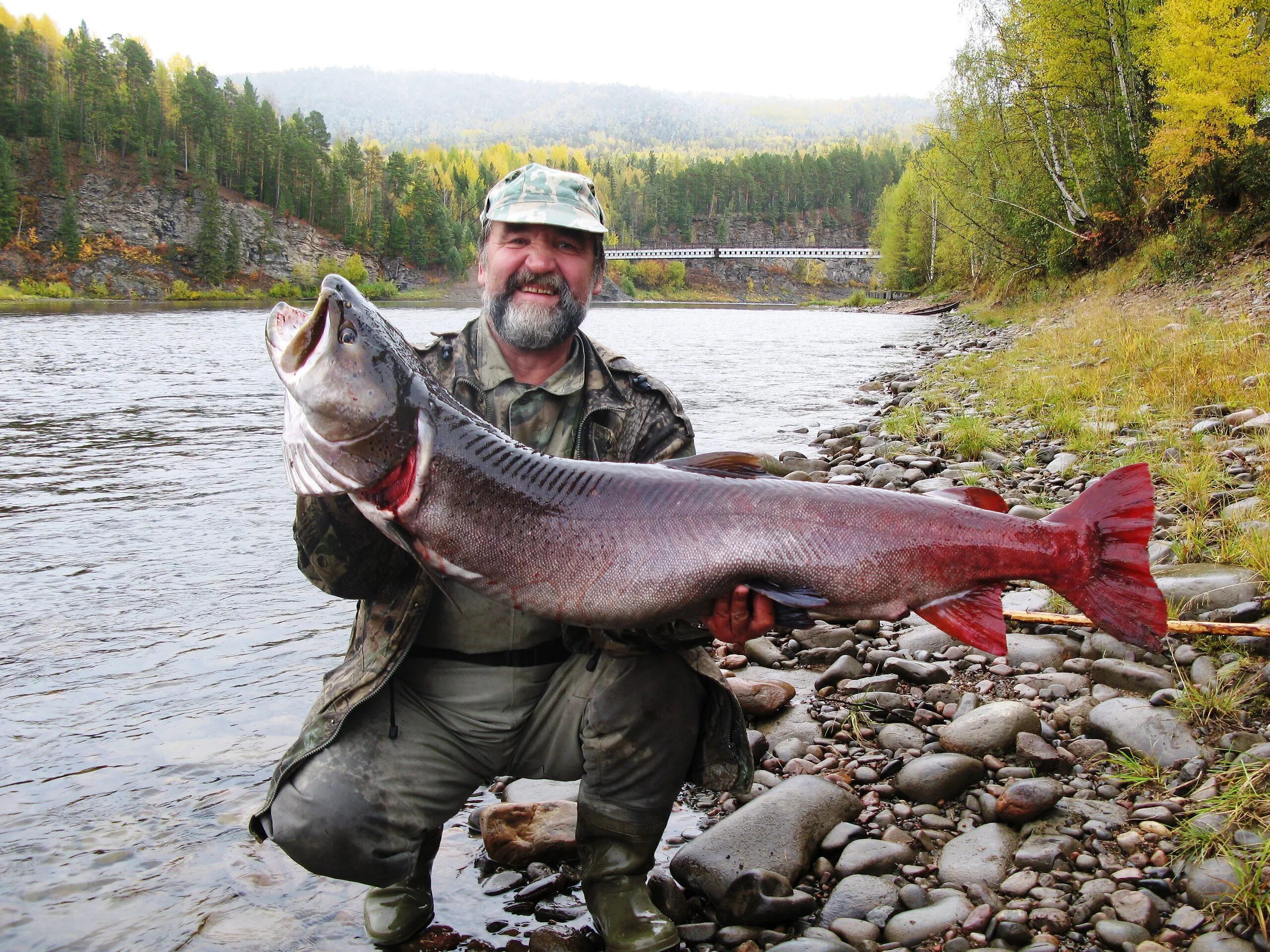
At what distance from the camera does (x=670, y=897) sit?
2.99 m

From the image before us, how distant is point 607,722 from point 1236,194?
2167cm

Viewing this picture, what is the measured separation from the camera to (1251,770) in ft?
9.07

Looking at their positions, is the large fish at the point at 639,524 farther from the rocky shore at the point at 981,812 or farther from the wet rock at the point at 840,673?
the wet rock at the point at 840,673

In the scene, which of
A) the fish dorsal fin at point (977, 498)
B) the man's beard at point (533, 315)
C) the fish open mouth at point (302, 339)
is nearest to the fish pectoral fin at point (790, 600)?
the fish dorsal fin at point (977, 498)

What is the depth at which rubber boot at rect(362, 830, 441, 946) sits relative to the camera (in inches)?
112

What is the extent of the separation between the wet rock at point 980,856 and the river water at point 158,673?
1.50 metres

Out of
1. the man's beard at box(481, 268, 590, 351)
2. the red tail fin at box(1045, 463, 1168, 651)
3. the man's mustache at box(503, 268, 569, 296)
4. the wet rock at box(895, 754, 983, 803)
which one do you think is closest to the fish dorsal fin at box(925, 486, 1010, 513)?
the red tail fin at box(1045, 463, 1168, 651)

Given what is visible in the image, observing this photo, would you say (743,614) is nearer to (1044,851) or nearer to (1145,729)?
(1044,851)

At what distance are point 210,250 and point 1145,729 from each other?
79.7m

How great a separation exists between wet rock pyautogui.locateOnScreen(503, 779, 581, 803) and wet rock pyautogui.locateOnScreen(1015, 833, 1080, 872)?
1664 millimetres

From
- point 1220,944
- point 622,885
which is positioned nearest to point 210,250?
point 622,885

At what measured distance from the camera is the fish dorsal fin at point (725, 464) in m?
2.74

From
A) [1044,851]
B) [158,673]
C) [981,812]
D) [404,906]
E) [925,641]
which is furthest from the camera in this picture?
[158,673]

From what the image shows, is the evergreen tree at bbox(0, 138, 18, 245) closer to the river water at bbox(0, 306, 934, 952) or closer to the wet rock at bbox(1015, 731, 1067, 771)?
the river water at bbox(0, 306, 934, 952)
